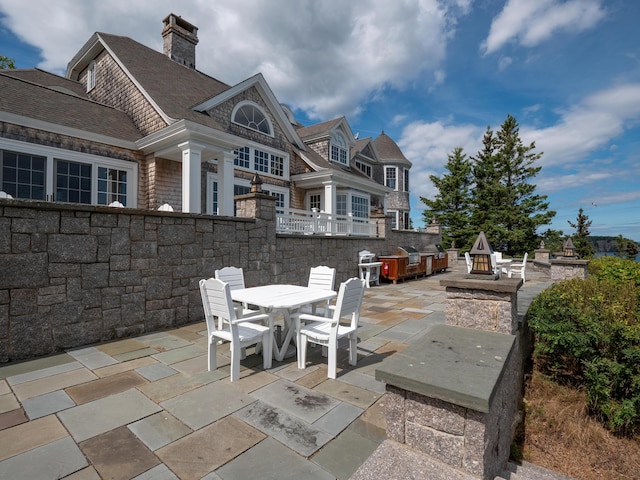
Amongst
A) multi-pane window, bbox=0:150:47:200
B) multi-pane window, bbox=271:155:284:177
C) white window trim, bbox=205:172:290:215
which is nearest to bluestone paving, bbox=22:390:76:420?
multi-pane window, bbox=0:150:47:200

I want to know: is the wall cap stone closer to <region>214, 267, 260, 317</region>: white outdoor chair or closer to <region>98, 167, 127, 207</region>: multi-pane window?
<region>214, 267, 260, 317</region>: white outdoor chair

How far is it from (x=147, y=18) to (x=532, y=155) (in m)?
25.1

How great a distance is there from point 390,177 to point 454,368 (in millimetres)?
23983

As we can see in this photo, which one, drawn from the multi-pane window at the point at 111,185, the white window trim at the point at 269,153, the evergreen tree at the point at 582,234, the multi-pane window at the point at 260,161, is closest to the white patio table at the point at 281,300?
the multi-pane window at the point at 111,185

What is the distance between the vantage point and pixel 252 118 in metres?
12.7

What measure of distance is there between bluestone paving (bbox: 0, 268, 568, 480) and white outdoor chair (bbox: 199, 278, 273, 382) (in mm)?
184

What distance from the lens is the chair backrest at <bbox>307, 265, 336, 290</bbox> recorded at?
17.0ft

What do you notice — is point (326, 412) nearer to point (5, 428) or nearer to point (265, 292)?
point (265, 292)

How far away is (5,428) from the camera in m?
2.43

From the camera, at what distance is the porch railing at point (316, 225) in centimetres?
912

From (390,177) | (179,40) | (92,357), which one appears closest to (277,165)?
(179,40)

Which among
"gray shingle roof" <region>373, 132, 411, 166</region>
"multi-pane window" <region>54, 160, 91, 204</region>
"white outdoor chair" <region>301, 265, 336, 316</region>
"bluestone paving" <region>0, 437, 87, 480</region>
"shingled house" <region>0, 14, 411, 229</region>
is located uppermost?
"gray shingle roof" <region>373, 132, 411, 166</region>

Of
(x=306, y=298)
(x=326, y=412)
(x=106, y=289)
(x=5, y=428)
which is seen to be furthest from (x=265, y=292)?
(x=5, y=428)

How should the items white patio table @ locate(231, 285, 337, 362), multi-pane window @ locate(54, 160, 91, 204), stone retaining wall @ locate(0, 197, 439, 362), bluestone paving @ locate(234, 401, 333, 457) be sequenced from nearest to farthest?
bluestone paving @ locate(234, 401, 333, 457), white patio table @ locate(231, 285, 337, 362), stone retaining wall @ locate(0, 197, 439, 362), multi-pane window @ locate(54, 160, 91, 204)
